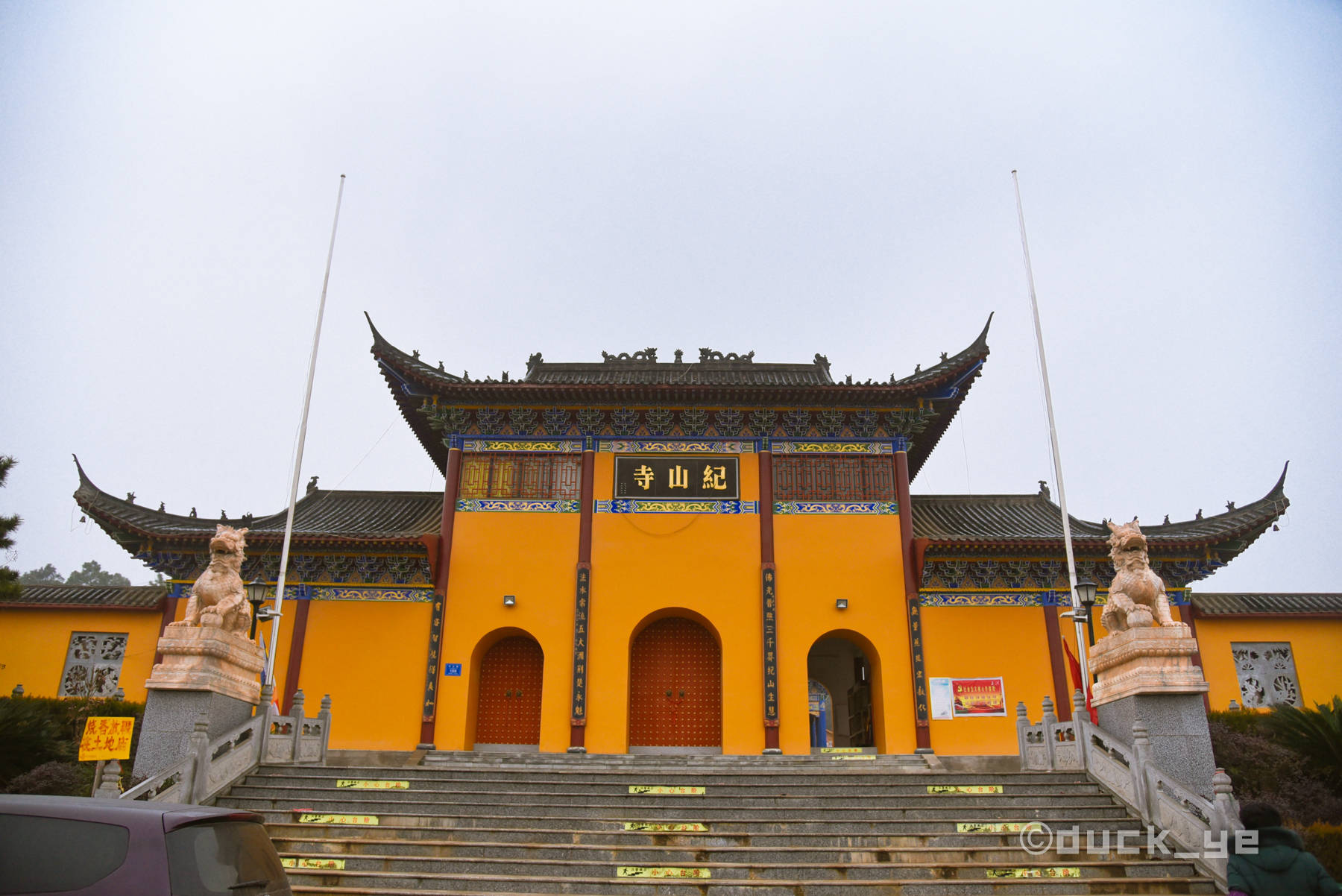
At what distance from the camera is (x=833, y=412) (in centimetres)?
1881

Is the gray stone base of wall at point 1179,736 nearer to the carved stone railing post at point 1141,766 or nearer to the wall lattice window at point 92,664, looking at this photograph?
the carved stone railing post at point 1141,766

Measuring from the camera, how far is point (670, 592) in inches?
690

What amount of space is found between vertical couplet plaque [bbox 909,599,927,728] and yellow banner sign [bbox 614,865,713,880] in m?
8.96

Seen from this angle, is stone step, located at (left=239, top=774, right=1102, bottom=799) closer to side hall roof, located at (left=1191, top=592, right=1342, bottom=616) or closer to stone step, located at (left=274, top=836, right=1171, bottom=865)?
stone step, located at (left=274, top=836, right=1171, bottom=865)

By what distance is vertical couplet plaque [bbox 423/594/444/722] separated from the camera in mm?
16836

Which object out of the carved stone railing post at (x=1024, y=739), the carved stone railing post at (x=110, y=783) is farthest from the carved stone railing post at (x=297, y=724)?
the carved stone railing post at (x=1024, y=739)

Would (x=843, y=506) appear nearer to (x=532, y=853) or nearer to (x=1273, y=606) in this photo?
(x=1273, y=606)

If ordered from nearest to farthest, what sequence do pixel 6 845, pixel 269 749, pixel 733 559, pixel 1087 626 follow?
1. pixel 6 845
2. pixel 269 749
3. pixel 1087 626
4. pixel 733 559

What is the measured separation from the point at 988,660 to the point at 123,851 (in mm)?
15450

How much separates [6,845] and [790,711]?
44.1 ft

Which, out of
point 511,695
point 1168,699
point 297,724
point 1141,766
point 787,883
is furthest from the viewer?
point 511,695

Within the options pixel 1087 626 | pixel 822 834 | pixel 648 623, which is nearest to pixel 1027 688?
pixel 1087 626

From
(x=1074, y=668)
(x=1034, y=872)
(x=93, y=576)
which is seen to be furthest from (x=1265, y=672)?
(x=93, y=576)

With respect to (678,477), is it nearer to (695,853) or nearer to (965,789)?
(965,789)
